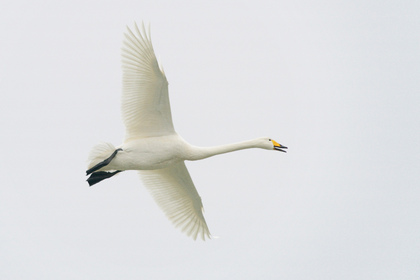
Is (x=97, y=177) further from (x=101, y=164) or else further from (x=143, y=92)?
(x=143, y=92)

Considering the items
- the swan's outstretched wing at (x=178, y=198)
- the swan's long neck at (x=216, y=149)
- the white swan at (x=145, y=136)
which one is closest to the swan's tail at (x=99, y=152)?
the white swan at (x=145, y=136)

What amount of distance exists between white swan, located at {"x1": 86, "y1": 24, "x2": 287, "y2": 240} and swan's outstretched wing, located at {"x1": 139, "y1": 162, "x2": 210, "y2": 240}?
6 cm

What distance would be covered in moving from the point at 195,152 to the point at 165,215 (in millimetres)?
2618

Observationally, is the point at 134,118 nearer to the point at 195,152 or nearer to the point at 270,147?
the point at 195,152

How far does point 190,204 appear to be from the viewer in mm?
18219

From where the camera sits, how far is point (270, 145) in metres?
17.3

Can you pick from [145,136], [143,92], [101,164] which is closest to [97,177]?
[101,164]

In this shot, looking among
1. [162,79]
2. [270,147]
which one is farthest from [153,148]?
[270,147]

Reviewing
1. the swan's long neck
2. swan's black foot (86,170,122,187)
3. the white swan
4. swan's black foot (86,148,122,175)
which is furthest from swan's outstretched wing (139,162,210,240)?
swan's black foot (86,148,122,175)

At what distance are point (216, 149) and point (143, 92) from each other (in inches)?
85.8

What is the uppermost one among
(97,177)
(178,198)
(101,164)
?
(101,164)

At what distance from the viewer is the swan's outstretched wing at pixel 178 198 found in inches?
705

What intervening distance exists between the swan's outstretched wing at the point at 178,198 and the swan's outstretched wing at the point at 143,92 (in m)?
1.63

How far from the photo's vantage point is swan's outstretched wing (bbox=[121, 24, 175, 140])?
15414 millimetres
